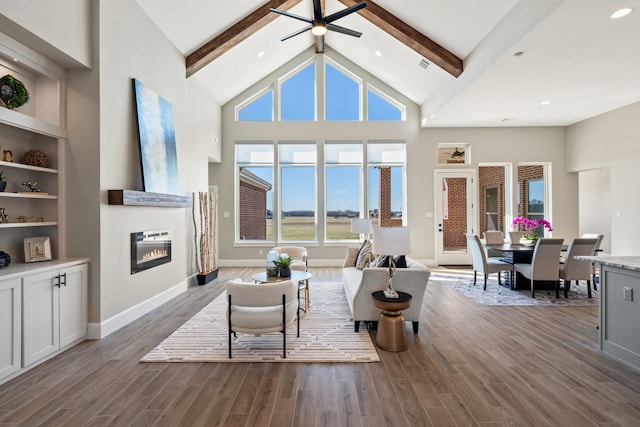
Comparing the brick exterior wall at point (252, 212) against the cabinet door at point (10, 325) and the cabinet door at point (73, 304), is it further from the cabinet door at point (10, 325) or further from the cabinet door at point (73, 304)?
the cabinet door at point (10, 325)

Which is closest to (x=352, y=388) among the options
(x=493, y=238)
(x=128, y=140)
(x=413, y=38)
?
(x=128, y=140)

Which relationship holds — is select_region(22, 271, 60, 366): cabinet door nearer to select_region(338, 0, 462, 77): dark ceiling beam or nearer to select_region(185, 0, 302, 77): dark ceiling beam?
select_region(185, 0, 302, 77): dark ceiling beam

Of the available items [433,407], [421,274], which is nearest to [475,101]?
[421,274]

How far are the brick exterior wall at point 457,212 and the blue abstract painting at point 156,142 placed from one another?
20.4ft

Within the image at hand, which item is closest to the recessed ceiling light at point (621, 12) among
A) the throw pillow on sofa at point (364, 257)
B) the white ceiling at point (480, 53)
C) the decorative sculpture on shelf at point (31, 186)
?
the white ceiling at point (480, 53)

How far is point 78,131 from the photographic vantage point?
3.59 meters

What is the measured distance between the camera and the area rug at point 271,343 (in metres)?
3.08

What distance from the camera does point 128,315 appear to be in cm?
403

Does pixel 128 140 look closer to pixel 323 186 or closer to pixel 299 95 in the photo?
pixel 323 186

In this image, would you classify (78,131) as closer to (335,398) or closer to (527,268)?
(335,398)

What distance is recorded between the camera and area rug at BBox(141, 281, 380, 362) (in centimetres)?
308

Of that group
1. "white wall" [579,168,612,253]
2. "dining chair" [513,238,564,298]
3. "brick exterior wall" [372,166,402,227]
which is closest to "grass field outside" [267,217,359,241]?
"brick exterior wall" [372,166,402,227]

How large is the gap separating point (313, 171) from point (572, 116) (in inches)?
228

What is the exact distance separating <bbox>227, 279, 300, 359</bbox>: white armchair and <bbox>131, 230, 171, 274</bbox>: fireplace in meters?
1.88
